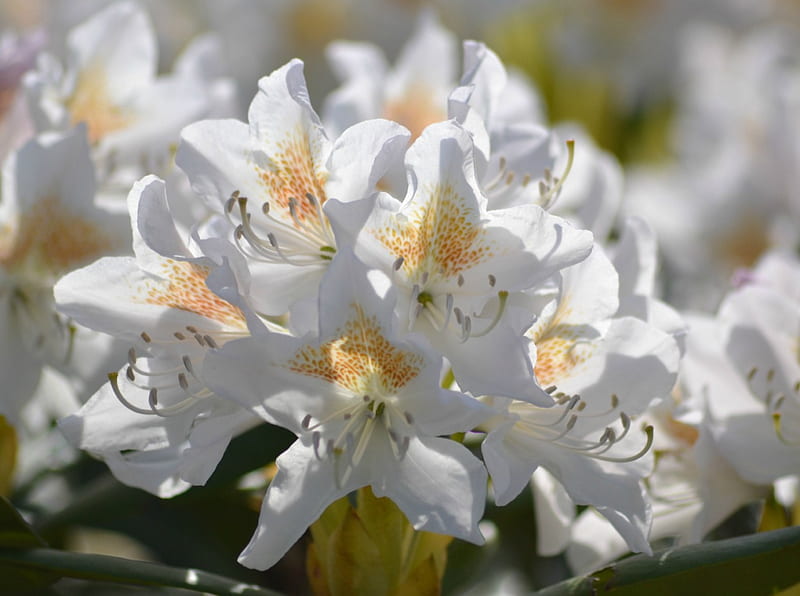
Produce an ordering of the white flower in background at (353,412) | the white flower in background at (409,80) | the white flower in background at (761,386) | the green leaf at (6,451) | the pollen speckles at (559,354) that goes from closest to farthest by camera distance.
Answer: the white flower in background at (353,412), the pollen speckles at (559,354), the white flower in background at (761,386), the green leaf at (6,451), the white flower in background at (409,80)

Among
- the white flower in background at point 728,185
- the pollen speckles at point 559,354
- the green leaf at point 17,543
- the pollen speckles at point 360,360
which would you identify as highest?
the pollen speckles at point 360,360

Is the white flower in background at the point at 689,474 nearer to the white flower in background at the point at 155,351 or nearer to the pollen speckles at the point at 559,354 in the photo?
the pollen speckles at the point at 559,354

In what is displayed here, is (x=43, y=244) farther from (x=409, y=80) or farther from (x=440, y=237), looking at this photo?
(x=409, y=80)

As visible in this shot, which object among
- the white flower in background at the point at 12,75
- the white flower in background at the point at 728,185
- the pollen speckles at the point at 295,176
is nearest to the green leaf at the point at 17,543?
the pollen speckles at the point at 295,176

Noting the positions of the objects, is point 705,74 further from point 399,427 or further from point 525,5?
point 399,427

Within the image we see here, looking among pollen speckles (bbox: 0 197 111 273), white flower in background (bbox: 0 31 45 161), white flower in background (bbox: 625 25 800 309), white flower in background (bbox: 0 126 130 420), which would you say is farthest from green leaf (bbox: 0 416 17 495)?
white flower in background (bbox: 625 25 800 309)

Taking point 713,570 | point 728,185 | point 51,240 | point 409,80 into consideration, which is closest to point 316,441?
point 713,570

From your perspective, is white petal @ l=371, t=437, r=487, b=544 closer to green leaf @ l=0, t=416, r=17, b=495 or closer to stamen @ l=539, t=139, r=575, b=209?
stamen @ l=539, t=139, r=575, b=209
